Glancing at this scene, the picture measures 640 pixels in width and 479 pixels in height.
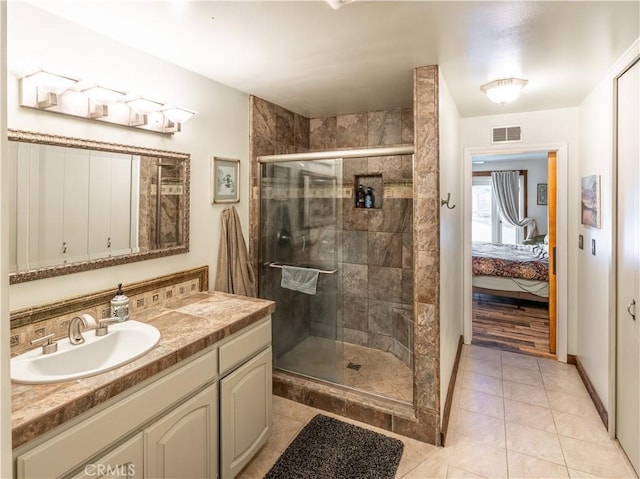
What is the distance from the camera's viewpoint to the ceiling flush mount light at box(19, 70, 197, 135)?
4.89 feet

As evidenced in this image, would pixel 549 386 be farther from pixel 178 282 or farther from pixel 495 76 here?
pixel 178 282

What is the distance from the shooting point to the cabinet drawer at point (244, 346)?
177cm

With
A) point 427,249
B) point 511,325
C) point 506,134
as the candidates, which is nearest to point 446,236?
point 427,249

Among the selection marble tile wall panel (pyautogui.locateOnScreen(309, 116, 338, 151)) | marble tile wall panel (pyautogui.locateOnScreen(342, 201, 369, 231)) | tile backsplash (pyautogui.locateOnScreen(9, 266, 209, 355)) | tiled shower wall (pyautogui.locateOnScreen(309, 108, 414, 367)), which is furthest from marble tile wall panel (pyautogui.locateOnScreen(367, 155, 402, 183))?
tile backsplash (pyautogui.locateOnScreen(9, 266, 209, 355))

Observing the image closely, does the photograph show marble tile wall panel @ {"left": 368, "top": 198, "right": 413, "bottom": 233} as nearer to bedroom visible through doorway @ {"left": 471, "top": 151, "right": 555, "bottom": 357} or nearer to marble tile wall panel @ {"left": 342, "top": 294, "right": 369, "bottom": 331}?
marble tile wall panel @ {"left": 342, "top": 294, "right": 369, "bottom": 331}

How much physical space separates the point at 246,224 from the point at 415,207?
1333 mm

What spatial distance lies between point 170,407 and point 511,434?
2114 millimetres

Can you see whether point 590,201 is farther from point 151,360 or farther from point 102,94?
point 102,94

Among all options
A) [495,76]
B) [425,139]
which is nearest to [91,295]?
[425,139]

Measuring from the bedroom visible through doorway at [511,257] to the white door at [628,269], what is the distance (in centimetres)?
142

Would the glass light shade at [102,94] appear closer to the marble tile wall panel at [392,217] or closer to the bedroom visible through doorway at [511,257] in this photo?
the marble tile wall panel at [392,217]

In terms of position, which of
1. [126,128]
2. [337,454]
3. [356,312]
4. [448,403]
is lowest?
[337,454]

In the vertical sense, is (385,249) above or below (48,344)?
above

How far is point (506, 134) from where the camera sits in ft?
Result: 11.1
